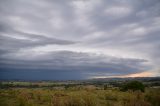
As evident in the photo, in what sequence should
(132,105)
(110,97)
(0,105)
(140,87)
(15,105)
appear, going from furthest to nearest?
(140,87) → (110,97) → (15,105) → (132,105) → (0,105)

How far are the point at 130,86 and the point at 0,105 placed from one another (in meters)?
33.3

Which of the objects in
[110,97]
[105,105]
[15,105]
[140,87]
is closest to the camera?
[15,105]

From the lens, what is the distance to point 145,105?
16391mm

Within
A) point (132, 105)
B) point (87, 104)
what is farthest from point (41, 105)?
point (132, 105)

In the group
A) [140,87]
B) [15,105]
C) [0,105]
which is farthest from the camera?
[140,87]

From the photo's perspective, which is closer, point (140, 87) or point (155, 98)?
point (155, 98)

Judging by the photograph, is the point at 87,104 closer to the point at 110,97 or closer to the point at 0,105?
the point at 0,105

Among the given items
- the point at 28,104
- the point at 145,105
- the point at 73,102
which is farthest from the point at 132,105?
the point at 28,104

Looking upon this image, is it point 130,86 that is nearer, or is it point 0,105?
point 0,105

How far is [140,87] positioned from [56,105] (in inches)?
1175

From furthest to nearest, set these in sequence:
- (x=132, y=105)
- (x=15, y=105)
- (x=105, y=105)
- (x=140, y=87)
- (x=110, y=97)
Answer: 1. (x=140, y=87)
2. (x=110, y=97)
3. (x=105, y=105)
4. (x=15, y=105)
5. (x=132, y=105)

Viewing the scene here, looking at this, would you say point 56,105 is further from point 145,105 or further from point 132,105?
point 145,105

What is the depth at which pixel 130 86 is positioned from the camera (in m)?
44.6

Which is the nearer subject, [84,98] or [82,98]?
[84,98]
